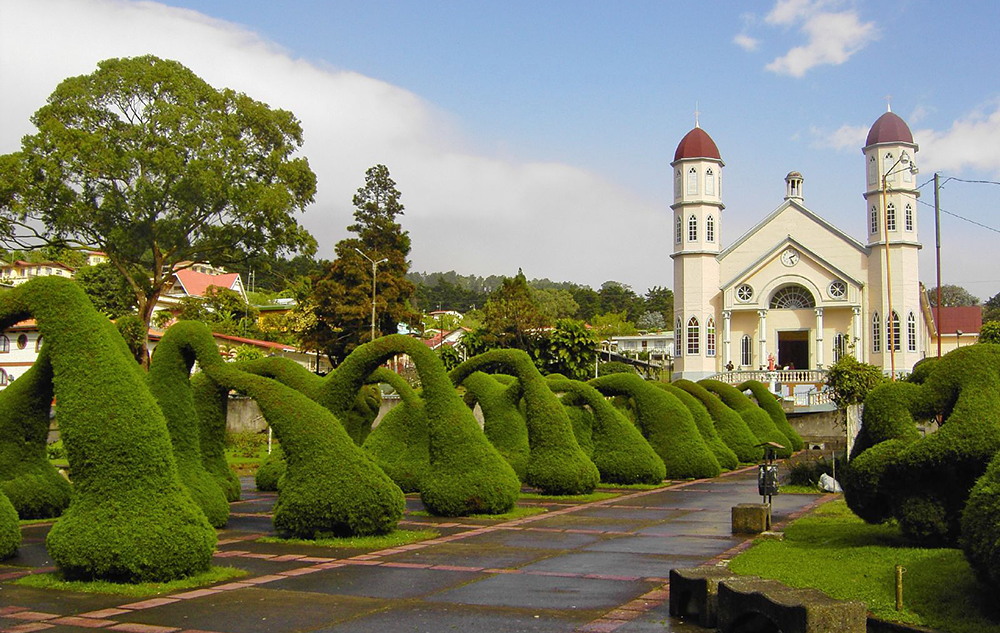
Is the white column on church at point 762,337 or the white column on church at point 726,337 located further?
the white column on church at point 726,337

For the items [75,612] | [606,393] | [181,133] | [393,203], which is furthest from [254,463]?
[393,203]

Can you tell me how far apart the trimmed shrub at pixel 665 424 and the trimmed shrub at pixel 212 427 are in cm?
1108

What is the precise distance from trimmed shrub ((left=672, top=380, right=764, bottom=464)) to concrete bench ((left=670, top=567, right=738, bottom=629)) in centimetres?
2085

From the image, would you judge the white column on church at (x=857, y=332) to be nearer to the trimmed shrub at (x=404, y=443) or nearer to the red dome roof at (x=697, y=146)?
the red dome roof at (x=697, y=146)

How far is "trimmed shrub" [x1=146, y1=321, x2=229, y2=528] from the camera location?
45.1 feet

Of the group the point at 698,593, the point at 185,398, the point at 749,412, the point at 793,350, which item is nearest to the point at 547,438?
the point at 185,398

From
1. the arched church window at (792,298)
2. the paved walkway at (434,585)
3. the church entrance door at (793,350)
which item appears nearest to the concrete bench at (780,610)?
the paved walkway at (434,585)

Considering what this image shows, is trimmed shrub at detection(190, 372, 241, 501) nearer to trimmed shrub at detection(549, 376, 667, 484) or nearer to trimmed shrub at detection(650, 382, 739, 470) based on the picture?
trimmed shrub at detection(549, 376, 667, 484)

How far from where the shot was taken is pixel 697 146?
54.8 meters

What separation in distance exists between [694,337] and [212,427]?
1667 inches

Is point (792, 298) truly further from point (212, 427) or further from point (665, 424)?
point (212, 427)

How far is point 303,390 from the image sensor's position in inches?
655

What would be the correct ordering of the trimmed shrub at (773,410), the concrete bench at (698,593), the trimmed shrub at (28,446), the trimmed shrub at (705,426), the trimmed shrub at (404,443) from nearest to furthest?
the concrete bench at (698,593)
the trimmed shrub at (28,446)
the trimmed shrub at (404,443)
the trimmed shrub at (705,426)
the trimmed shrub at (773,410)

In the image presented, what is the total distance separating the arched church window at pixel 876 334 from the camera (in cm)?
5050
